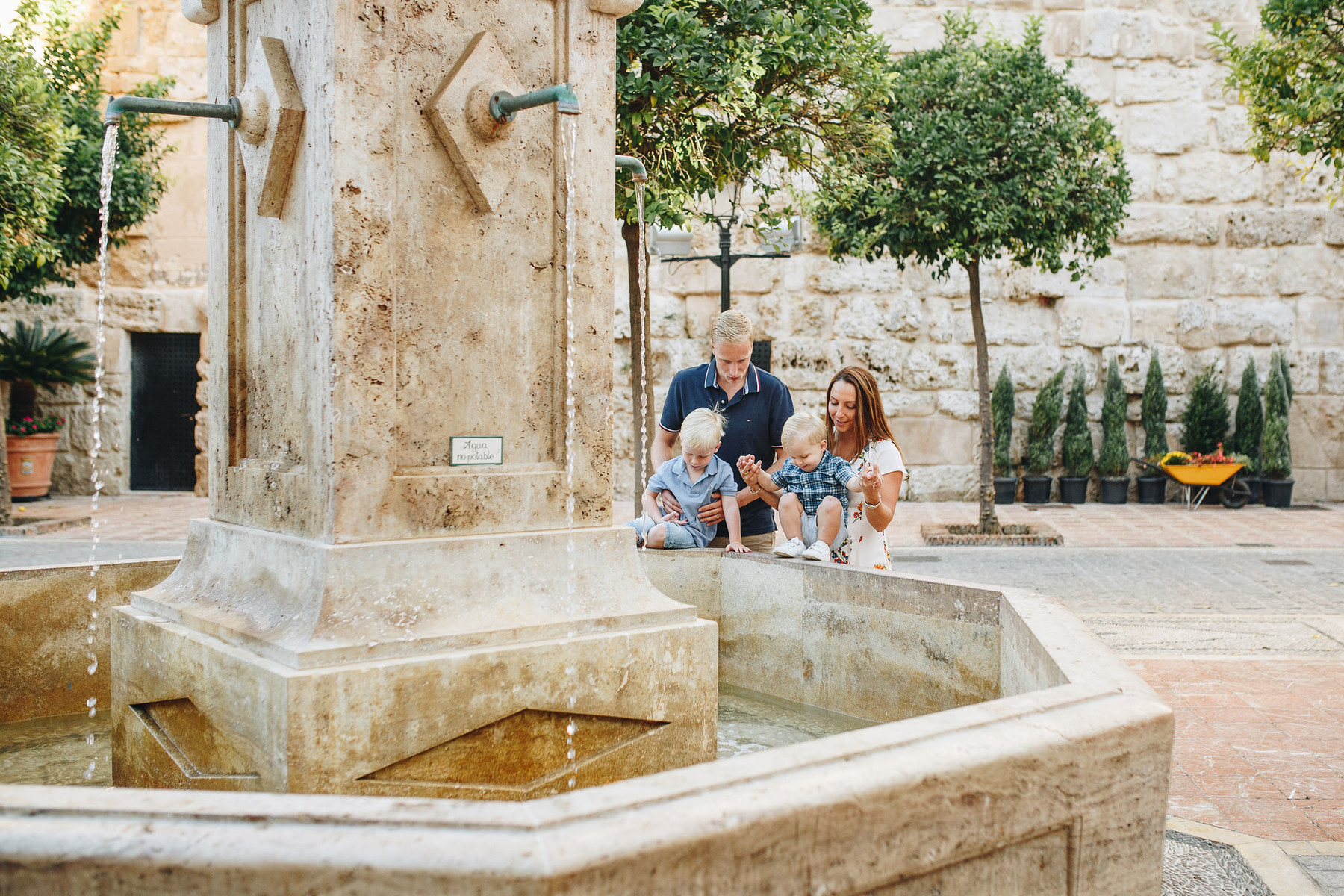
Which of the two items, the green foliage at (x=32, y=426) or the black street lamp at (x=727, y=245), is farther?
the green foliage at (x=32, y=426)

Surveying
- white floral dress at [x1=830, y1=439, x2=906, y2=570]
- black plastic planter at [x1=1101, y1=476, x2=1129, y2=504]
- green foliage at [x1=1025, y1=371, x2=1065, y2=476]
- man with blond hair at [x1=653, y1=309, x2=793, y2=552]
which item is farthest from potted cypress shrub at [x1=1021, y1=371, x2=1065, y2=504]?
white floral dress at [x1=830, y1=439, x2=906, y2=570]

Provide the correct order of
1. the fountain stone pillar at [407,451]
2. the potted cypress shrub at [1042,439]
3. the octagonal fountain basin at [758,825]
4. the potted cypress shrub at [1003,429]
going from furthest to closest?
the potted cypress shrub at [1003,429]
the potted cypress shrub at [1042,439]
the fountain stone pillar at [407,451]
the octagonal fountain basin at [758,825]

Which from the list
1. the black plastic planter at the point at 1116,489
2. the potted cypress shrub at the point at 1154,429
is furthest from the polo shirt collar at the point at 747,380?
the potted cypress shrub at the point at 1154,429

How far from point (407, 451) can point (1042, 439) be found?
12.5 metres

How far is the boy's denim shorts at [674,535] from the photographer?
444cm

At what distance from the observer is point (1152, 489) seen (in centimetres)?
1416

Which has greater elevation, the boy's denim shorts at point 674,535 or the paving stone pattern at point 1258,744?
the boy's denim shorts at point 674,535

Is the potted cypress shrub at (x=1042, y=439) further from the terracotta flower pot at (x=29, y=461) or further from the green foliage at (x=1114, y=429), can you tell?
the terracotta flower pot at (x=29, y=461)

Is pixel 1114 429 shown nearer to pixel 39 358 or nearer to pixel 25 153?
pixel 25 153

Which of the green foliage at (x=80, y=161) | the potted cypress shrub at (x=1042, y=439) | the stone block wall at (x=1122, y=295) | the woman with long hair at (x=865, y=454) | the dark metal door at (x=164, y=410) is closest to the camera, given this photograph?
the woman with long hair at (x=865, y=454)

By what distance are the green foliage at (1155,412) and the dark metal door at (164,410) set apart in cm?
1248

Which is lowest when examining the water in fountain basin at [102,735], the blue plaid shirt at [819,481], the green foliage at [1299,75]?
the water in fountain basin at [102,735]

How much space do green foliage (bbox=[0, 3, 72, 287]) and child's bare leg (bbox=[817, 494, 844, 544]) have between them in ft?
27.6

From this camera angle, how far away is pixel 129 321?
14.8m
